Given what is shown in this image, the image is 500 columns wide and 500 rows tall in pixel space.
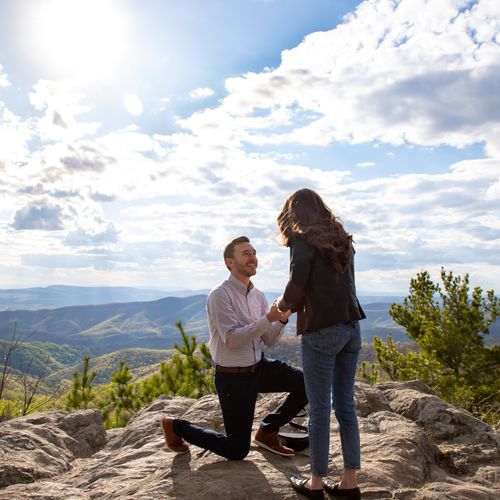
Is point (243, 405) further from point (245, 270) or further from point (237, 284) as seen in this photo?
point (245, 270)

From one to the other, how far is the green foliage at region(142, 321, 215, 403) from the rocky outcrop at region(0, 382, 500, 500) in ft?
23.3

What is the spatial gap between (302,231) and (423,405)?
419cm

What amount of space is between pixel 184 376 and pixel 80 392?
344 cm

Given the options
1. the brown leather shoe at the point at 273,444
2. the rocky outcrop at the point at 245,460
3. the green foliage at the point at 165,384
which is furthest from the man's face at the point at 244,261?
the green foliage at the point at 165,384

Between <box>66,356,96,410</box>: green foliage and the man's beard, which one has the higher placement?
the man's beard

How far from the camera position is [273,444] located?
4.66 metres

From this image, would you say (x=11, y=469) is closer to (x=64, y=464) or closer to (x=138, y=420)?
(x=64, y=464)

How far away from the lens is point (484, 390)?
1474cm

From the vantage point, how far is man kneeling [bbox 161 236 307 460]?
424 centimetres

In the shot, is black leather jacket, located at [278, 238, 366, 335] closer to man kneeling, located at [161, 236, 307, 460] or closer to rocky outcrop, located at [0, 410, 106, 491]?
man kneeling, located at [161, 236, 307, 460]

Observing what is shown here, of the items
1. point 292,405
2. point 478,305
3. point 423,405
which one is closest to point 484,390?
point 478,305

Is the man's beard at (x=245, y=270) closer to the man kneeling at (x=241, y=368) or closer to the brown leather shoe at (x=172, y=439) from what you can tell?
the man kneeling at (x=241, y=368)

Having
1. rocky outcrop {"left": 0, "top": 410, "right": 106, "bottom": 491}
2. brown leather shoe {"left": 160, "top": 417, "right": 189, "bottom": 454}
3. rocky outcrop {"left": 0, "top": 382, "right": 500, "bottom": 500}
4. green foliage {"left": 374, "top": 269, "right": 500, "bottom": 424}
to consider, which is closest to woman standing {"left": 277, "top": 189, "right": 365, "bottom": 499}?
rocky outcrop {"left": 0, "top": 382, "right": 500, "bottom": 500}

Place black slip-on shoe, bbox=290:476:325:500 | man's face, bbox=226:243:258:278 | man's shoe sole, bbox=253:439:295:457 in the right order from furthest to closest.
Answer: man's shoe sole, bbox=253:439:295:457, man's face, bbox=226:243:258:278, black slip-on shoe, bbox=290:476:325:500
